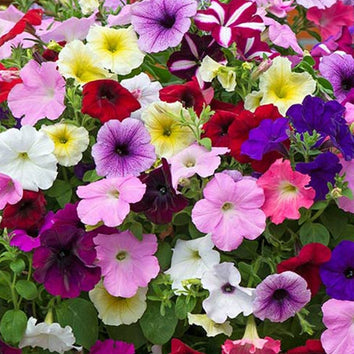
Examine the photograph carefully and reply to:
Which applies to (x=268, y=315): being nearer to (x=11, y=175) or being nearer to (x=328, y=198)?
(x=328, y=198)

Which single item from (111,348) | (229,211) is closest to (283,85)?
(229,211)

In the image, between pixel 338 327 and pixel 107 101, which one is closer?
pixel 338 327

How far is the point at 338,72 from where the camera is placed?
3.78ft

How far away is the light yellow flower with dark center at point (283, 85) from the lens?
3.52 feet

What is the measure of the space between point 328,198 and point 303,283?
0.36 ft

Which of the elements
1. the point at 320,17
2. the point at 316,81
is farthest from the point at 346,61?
the point at 320,17

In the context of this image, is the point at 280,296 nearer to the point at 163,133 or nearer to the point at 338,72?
the point at 163,133

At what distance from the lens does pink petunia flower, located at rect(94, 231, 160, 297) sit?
0.98 meters

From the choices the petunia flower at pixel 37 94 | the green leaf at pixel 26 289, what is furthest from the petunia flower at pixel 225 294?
the petunia flower at pixel 37 94

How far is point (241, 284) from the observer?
3.24 ft

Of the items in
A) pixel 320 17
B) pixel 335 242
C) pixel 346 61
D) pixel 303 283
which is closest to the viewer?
pixel 303 283

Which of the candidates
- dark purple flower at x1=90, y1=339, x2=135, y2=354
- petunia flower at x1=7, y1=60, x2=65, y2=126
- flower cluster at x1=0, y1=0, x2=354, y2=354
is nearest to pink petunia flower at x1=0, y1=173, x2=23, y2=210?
flower cluster at x1=0, y1=0, x2=354, y2=354

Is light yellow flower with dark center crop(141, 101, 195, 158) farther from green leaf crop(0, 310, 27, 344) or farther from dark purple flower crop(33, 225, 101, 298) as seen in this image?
green leaf crop(0, 310, 27, 344)

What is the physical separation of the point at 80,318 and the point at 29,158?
0.74 feet
